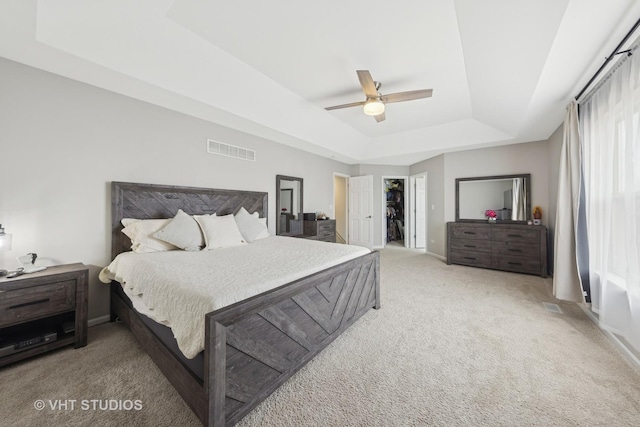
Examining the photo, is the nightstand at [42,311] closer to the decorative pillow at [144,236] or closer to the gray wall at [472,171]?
the decorative pillow at [144,236]

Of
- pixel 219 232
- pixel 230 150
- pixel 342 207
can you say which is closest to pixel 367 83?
pixel 230 150

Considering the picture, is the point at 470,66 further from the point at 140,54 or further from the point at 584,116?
the point at 140,54

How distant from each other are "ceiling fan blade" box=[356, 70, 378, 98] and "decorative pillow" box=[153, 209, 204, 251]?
2.43m

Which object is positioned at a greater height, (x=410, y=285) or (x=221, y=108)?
(x=221, y=108)

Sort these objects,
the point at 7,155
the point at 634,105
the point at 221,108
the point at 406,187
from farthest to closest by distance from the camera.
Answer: the point at 406,187 → the point at 221,108 → the point at 7,155 → the point at 634,105

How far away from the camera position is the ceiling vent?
134 inches

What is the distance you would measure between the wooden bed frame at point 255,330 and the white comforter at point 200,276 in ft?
0.30

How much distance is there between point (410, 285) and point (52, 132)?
446 centimetres

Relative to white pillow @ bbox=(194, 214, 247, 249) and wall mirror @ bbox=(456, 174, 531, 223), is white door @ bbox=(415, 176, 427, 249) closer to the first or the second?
wall mirror @ bbox=(456, 174, 531, 223)

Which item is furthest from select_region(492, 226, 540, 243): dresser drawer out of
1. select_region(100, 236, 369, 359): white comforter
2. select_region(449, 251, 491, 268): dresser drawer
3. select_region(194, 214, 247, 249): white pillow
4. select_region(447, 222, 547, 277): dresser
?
select_region(194, 214, 247, 249): white pillow

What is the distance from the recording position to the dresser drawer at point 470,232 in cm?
440

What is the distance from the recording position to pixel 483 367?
5.66 ft

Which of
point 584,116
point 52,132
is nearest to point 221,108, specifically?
point 52,132

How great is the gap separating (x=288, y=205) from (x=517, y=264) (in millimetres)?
4225
